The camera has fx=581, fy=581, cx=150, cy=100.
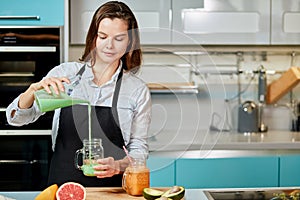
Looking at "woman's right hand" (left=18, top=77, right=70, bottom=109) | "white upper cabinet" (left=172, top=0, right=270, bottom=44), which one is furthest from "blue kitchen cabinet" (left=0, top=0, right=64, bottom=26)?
"woman's right hand" (left=18, top=77, right=70, bottom=109)

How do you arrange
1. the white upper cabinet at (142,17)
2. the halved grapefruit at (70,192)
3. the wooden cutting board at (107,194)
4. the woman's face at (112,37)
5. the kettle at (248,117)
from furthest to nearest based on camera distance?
the kettle at (248,117)
the white upper cabinet at (142,17)
the woman's face at (112,37)
the wooden cutting board at (107,194)
the halved grapefruit at (70,192)

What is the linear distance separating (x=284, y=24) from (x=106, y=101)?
165 centimetres

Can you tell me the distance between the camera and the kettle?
144 inches

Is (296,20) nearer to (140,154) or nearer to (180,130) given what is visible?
(180,130)

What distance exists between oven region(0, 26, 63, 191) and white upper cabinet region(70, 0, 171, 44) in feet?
0.57

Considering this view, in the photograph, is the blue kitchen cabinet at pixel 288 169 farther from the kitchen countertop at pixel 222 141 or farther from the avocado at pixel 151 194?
the avocado at pixel 151 194

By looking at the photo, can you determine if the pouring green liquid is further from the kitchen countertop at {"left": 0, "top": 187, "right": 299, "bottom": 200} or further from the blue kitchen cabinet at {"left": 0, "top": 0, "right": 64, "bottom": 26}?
the blue kitchen cabinet at {"left": 0, "top": 0, "right": 64, "bottom": 26}

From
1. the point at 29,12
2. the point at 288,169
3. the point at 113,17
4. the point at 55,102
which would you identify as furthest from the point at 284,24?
the point at 55,102

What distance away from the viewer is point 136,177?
1.99 meters

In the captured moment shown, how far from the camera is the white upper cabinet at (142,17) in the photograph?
343 centimetres

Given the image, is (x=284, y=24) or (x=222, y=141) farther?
(x=284, y=24)

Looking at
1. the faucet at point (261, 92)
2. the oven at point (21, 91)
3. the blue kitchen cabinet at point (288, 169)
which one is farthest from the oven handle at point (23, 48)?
the blue kitchen cabinet at point (288, 169)

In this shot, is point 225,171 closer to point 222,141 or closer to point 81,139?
point 222,141

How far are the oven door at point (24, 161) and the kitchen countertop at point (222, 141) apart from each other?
622mm
